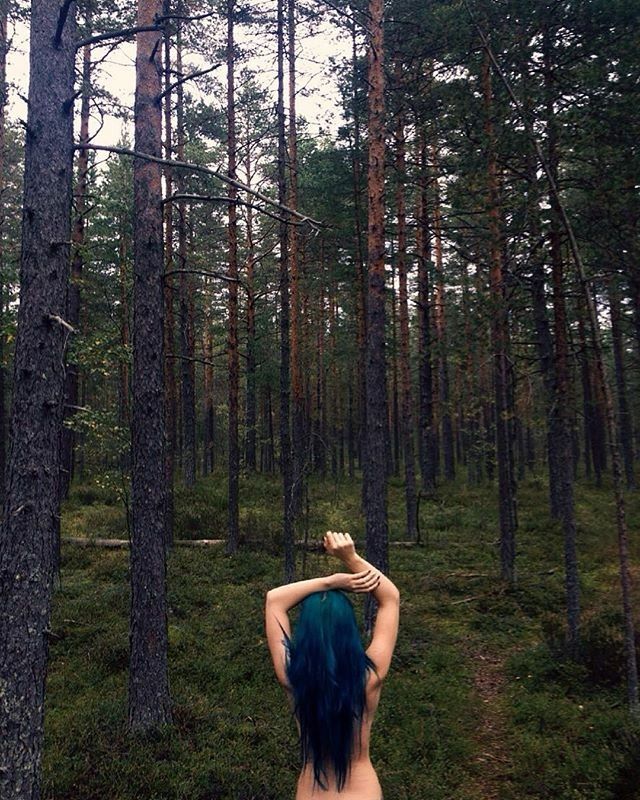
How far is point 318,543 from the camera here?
15234mm

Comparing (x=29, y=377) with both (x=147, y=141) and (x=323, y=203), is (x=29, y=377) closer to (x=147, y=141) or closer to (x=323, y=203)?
(x=147, y=141)

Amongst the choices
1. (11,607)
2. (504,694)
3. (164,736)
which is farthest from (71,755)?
(504,694)

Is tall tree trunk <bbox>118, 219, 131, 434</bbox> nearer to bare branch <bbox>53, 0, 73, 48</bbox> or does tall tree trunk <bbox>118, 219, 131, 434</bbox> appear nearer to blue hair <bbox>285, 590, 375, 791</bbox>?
bare branch <bbox>53, 0, 73, 48</bbox>

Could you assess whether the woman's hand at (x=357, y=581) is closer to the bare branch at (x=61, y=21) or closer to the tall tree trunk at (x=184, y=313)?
the bare branch at (x=61, y=21)

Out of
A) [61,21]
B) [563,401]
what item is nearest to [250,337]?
[563,401]

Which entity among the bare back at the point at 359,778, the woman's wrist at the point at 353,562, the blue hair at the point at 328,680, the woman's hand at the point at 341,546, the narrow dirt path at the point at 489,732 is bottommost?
the narrow dirt path at the point at 489,732

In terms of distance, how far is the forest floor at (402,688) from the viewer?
6004mm

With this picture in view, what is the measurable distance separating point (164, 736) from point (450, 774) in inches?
132

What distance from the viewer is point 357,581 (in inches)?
90.6

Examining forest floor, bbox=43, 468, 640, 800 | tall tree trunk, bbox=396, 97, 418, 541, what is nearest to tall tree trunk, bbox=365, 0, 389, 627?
forest floor, bbox=43, 468, 640, 800

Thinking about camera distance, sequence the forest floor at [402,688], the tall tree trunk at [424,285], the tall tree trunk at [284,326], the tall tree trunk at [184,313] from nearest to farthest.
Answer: the forest floor at [402,688] < the tall tree trunk at [284,326] < the tall tree trunk at [424,285] < the tall tree trunk at [184,313]

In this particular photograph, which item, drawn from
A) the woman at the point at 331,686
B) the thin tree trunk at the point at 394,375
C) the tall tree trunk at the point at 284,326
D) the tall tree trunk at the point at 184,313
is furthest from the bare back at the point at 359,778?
the tall tree trunk at the point at 184,313

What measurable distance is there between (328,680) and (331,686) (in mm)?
26

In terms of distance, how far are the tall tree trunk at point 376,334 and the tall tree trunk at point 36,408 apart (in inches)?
240
